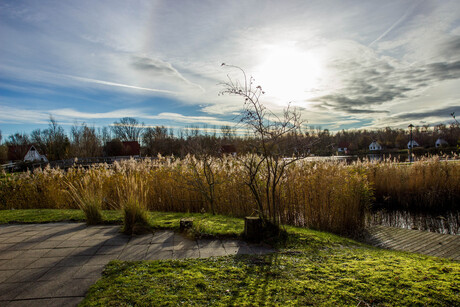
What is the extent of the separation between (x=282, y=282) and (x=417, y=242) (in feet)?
13.9

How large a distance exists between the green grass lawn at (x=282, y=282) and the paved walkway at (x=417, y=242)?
204 centimetres

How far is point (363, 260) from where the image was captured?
3090 millimetres

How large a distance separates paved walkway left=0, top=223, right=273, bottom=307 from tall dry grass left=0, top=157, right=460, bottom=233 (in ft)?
A: 2.63

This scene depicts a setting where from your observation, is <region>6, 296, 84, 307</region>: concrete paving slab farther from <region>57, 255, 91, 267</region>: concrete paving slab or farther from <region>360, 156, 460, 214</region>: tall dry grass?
<region>360, 156, 460, 214</region>: tall dry grass

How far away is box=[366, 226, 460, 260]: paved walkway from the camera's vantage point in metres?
4.60

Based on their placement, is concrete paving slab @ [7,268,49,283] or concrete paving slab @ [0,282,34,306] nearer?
concrete paving slab @ [0,282,34,306]

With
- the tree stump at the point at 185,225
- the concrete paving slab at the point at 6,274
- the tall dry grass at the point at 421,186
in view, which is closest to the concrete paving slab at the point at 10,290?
the concrete paving slab at the point at 6,274

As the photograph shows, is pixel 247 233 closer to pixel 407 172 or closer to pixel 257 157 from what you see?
pixel 257 157

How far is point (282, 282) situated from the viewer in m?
2.46

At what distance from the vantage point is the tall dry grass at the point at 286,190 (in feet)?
18.8

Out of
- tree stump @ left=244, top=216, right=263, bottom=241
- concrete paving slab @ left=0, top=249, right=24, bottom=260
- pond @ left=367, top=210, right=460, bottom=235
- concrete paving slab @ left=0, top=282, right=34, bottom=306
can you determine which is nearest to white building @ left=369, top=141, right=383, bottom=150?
pond @ left=367, top=210, right=460, bottom=235

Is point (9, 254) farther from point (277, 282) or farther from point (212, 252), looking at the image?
point (277, 282)

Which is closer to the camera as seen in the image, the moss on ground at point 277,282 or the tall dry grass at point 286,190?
the moss on ground at point 277,282

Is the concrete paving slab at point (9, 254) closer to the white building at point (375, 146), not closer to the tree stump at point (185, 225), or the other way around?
the tree stump at point (185, 225)
